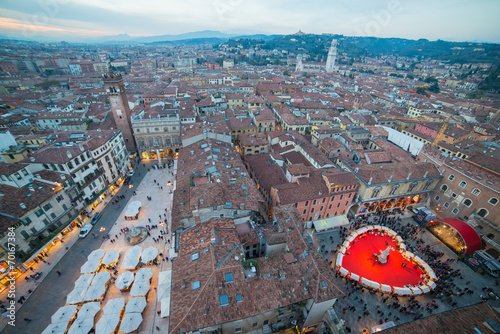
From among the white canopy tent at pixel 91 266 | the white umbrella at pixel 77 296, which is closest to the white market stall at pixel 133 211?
the white canopy tent at pixel 91 266

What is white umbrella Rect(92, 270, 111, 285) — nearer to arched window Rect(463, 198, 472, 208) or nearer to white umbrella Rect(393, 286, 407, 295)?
white umbrella Rect(393, 286, 407, 295)

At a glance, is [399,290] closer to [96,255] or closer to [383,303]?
[383,303]

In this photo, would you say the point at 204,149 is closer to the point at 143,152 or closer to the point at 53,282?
the point at 143,152

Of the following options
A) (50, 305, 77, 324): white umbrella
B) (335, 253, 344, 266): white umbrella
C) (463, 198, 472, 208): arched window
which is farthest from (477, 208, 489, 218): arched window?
(50, 305, 77, 324): white umbrella

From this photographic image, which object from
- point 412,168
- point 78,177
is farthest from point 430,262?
point 78,177

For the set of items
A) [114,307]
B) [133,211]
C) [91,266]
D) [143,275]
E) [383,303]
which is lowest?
[383,303]

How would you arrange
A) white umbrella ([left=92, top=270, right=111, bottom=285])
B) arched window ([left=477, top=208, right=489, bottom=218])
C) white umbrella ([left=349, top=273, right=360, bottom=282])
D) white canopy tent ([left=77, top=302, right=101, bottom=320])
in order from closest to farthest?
white canopy tent ([left=77, top=302, right=101, bottom=320]), white umbrella ([left=92, top=270, right=111, bottom=285]), white umbrella ([left=349, top=273, right=360, bottom=282]), arched window ([left=477, top=208, right=489, bottom=218])

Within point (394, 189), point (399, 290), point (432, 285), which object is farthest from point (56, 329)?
point (394, 189)

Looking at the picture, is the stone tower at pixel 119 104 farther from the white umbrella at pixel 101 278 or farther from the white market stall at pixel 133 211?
the white umbrella at pixel 101 278
